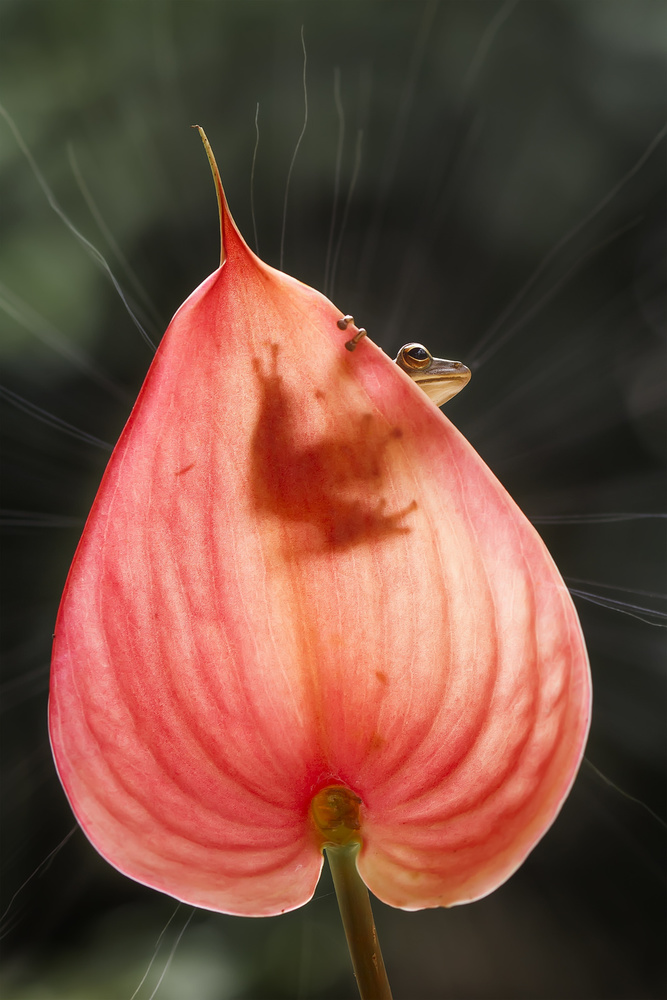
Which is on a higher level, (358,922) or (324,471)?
(324,471)

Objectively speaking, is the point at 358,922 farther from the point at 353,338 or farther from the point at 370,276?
the point at 370,276

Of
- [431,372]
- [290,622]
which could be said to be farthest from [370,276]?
[290,622]

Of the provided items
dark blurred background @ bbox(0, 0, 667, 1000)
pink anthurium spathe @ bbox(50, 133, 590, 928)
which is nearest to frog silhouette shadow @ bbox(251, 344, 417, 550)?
pink anthurium spathe @ bbox(50, 133, 590, 928)

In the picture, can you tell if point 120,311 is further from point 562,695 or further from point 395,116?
point 562,695

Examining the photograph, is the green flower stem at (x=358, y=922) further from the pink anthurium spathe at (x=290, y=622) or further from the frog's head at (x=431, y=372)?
the frog's head at (x=431, y=372)

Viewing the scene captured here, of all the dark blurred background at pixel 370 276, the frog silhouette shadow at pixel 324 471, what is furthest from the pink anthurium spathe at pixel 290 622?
the dark blurred background at pixel 370 276

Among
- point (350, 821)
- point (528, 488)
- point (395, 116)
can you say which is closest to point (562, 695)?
point (350, 821)

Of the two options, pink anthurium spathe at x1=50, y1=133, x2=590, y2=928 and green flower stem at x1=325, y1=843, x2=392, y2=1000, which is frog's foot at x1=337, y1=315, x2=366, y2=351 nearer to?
pink anthurium spathe at x1=50, y1=133, x2=590, y2=928
